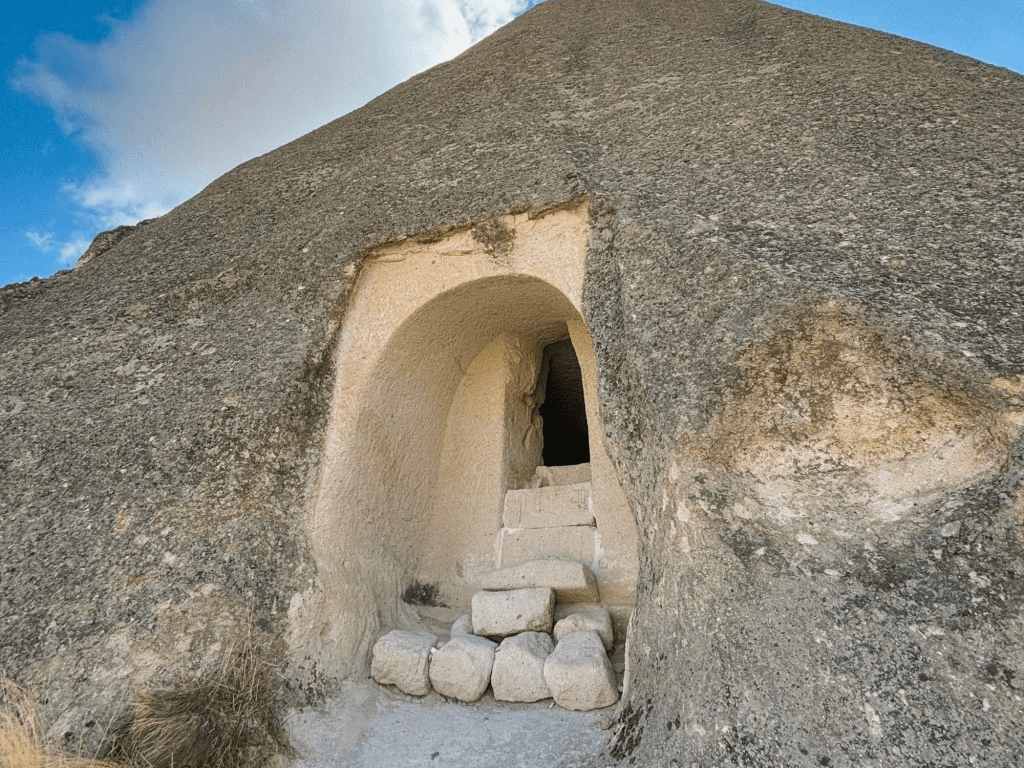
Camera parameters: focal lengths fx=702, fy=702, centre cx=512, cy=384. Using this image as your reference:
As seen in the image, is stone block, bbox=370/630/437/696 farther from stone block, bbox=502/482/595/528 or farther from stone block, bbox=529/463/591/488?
stone block, bbox=529/463/591/488

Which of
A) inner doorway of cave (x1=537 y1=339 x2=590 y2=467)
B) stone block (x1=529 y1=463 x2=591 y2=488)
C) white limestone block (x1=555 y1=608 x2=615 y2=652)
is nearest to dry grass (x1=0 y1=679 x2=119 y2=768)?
white limestone block (x1=555 y1=608 x2=615 y2=652)

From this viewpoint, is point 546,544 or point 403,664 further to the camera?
point 546,544

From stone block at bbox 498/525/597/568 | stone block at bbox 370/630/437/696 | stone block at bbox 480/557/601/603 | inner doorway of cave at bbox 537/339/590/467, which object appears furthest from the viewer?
inner doorway of cave at bbox 537/339/590/467

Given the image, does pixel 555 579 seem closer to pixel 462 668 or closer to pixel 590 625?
pixel 590 625

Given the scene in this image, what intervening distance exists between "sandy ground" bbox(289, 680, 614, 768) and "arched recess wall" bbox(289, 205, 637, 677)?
24 cm

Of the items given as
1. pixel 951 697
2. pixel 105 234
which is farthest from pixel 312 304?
pixel 951 697

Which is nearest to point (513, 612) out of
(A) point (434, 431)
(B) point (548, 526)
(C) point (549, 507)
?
(B) point (548, 526)

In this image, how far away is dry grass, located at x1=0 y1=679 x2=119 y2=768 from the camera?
252 centimetres

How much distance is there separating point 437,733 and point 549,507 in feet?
6.03

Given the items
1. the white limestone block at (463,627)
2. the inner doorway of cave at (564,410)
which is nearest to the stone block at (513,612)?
the white limestone block at (463,627)

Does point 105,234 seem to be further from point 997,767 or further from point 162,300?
point 997,767

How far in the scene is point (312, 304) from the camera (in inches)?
161

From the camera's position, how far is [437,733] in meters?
3.20

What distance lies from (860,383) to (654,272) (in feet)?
3.44
